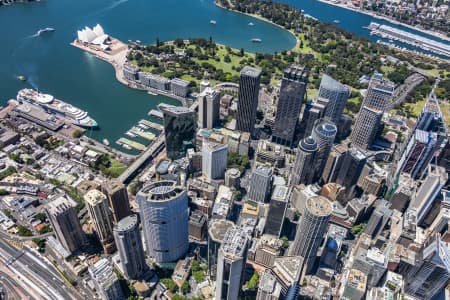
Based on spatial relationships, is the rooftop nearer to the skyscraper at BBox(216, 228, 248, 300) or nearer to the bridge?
the skyscraper at BBox(216, 228, 248, 300)

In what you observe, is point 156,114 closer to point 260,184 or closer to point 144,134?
point 144,134

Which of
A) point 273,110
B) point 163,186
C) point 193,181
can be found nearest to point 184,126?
point 193,181

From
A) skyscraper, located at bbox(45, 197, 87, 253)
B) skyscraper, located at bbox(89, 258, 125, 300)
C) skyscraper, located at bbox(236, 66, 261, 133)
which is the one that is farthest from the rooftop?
skyscraper, located at bbox(45, 197, 87, 253)

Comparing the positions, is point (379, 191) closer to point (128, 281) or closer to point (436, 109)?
point (436, 109)

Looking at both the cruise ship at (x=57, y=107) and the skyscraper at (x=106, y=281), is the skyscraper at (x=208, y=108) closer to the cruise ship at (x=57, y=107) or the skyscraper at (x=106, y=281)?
the cruise ship at (x=57, y=107)

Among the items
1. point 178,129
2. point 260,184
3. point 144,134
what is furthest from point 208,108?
point 260,184
